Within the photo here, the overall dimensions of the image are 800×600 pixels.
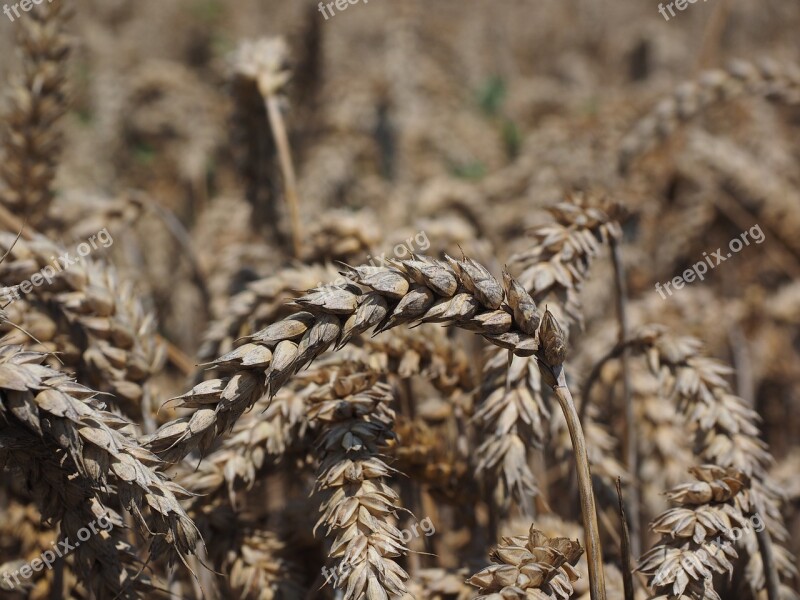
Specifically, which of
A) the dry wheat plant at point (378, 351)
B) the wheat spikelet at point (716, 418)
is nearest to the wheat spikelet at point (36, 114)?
the dry wheat plant at point (378, 351)

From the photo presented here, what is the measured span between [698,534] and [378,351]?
2.45 ft

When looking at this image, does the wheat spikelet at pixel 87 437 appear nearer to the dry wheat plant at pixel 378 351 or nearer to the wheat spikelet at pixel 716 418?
the dry wheat plant at pixel 378 351

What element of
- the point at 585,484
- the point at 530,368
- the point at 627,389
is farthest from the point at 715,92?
the point at 585,484

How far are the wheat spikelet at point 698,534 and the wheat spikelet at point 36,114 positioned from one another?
6.70 feet

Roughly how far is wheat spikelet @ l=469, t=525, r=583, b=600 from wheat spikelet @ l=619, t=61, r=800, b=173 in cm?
248

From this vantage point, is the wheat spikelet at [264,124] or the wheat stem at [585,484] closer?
the wheat stem at [585,484]

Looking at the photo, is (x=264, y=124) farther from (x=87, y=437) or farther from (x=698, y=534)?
(x=698, y=534)

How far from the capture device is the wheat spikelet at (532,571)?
120cm

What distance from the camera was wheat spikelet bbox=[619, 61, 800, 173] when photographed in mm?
3053

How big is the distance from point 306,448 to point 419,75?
490 cm

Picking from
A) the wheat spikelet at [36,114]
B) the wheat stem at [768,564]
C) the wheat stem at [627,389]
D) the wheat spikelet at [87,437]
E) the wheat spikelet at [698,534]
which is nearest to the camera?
the wheat spikelet at [87,437]

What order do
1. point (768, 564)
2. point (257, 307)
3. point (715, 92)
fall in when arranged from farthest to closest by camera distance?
1. point (715, 92)
2. point (257, 307)
3. point (768, 564)

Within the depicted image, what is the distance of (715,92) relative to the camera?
3.18 metres

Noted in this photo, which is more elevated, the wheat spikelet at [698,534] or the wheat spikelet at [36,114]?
the wheat spikelet at [36,114]
